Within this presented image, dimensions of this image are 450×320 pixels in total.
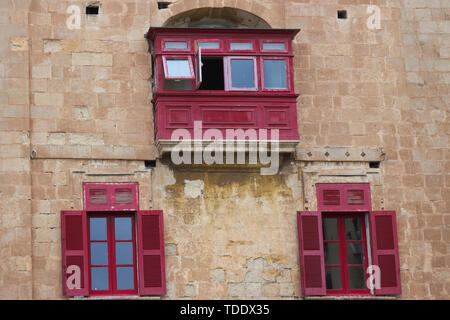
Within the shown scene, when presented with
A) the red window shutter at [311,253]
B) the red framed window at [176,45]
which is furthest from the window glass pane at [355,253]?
the red framed window at [176,45]

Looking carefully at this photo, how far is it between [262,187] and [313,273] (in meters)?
2.06

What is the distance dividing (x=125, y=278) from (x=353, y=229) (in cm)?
487

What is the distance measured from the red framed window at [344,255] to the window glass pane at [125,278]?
13.3 ft

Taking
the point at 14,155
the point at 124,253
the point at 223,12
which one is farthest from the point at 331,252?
the point at 14,155

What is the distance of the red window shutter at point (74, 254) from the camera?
3022 centimetres

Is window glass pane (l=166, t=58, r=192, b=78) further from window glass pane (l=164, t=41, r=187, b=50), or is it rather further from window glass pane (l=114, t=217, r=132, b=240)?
window glass pane (l=114, t=217, r=132, b=240)

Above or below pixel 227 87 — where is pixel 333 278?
below

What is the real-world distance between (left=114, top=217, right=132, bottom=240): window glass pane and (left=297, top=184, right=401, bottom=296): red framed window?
3472 millimetres

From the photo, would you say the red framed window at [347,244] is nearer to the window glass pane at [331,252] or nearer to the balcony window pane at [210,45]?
the window glass pane at [331,252]

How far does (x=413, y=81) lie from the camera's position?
3272 cm

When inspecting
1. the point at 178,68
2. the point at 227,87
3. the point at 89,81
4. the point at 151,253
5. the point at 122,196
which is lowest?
the point at 151,253

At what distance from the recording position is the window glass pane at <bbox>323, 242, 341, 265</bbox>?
31.7m

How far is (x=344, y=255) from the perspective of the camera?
104ft

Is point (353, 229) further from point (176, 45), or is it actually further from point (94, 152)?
point (94, 152)
